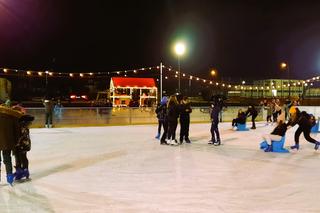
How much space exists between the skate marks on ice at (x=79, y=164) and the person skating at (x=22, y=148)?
0.34m

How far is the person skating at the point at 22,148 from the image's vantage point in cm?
588

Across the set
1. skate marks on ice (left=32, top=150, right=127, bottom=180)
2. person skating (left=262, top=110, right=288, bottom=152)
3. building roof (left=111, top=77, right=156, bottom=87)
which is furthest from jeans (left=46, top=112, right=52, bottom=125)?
building roof (left=111, top=77, right=156, bottom=87)

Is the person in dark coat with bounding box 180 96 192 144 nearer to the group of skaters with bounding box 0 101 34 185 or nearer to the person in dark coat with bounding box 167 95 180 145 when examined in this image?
the person in dark coat with bounding box 167 95 180 145

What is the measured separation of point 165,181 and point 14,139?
251 centimetres

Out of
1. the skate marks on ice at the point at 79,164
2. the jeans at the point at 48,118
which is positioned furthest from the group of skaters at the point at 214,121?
the jeans at the point at 48,118

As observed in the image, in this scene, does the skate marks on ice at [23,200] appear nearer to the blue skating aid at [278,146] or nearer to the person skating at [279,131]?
the person skating at [279,131]

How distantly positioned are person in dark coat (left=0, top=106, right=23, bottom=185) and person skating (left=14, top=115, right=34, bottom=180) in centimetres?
12

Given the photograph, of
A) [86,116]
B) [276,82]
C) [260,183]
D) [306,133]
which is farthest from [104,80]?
[260,183]

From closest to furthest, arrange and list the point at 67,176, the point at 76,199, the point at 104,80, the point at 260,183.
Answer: the point at 76,199 < the point at 260,183 < the point at 67,176 < the point at 104,80

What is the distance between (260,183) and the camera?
19.7 feet

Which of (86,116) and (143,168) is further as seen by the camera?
(86,116)

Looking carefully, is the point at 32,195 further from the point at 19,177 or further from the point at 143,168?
the point at 143,168

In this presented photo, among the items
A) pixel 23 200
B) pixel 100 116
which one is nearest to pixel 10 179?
pixel 23 200

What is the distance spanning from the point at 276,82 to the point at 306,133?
112 feet
